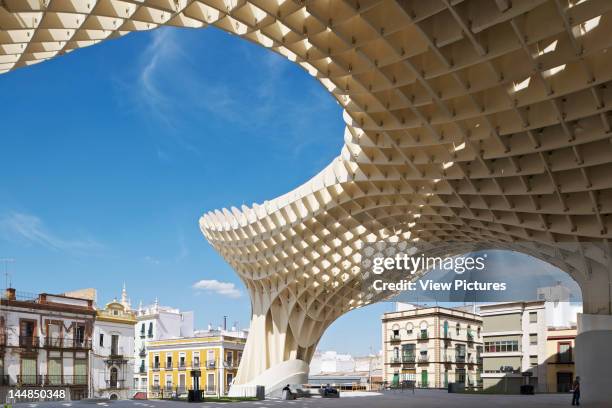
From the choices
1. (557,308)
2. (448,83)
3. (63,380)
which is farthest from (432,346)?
(448,83)

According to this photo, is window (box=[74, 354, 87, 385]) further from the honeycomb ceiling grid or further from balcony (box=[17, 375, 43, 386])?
the honeycomb ceiling grid

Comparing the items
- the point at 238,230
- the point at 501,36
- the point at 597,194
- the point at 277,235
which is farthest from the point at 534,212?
the point at 238,230

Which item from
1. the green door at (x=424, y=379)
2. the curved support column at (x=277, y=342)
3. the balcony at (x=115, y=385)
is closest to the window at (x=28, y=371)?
the balcony at (x=115, y=385)

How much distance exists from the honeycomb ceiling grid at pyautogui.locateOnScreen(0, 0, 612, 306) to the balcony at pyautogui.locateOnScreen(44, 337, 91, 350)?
3155 cm

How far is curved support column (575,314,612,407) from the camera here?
2567 cm

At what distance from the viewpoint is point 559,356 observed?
60.2 metres

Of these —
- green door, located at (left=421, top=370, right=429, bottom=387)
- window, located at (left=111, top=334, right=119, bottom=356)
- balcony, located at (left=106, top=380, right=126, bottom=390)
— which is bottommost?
green door, located at (left=421, top=370, right=429, bottom=387)

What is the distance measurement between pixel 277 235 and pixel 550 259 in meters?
15.1

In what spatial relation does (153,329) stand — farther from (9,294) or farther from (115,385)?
(9,294)

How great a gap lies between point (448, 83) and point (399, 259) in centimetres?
2116

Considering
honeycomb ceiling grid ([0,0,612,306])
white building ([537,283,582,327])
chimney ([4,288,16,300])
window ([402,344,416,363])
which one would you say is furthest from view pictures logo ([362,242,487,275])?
window ([402,344,416,363])

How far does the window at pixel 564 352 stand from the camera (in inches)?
2334

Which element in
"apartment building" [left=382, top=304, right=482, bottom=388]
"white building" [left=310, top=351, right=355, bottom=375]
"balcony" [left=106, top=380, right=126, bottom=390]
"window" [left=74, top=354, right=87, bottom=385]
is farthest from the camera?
"white building" [left=310, top=351, right=355, bottom=375]

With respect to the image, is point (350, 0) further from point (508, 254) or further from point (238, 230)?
point (508, 254)
